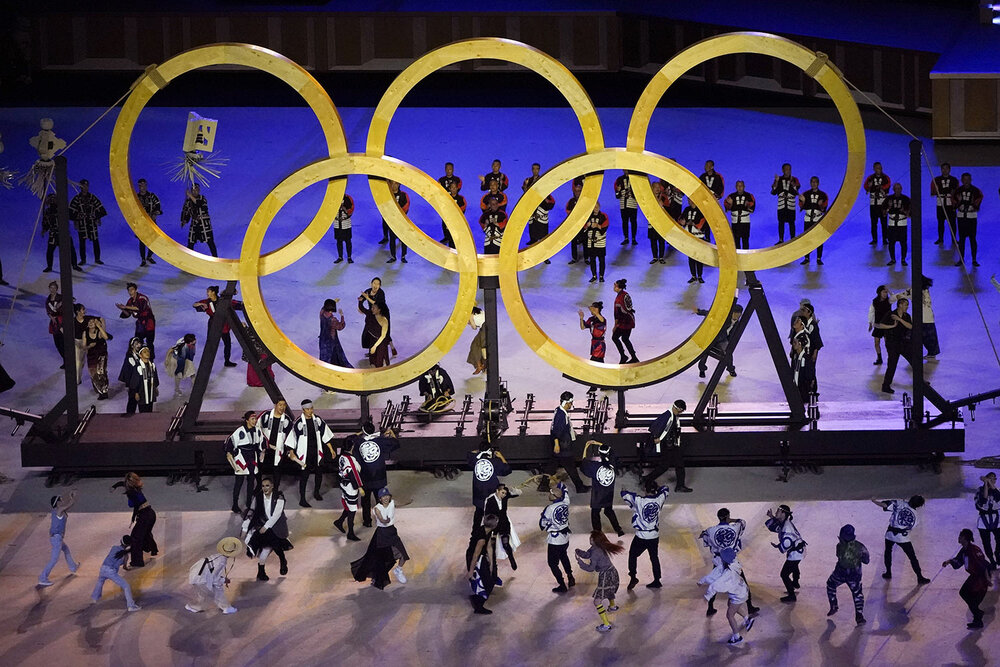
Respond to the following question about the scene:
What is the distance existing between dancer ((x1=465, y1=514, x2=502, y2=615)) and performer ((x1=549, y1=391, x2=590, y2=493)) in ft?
10.4

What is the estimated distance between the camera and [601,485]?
20.4 m

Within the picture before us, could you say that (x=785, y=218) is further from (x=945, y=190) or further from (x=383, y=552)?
(x=383, y=552)

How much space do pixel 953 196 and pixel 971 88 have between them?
6.04 m

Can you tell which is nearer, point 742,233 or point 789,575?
point 789,575

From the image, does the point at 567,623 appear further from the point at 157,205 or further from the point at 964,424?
the point at 157,205

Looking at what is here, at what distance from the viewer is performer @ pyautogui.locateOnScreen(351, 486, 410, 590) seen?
19.4 meters

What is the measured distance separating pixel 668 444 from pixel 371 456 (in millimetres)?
4448

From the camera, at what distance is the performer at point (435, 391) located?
23359mm

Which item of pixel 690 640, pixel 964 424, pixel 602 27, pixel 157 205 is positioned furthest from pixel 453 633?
pixel 602 27

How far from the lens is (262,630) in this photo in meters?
18.7

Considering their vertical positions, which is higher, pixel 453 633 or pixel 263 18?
pixel 263 18

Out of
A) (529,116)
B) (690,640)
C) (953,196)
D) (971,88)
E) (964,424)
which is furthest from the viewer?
(529,116)

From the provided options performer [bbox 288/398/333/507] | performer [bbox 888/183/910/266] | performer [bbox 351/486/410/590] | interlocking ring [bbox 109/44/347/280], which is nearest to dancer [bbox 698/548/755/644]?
performer [bbox 351/486/410/590]

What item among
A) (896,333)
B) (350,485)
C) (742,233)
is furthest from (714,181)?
(350,485)
